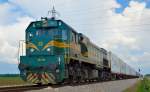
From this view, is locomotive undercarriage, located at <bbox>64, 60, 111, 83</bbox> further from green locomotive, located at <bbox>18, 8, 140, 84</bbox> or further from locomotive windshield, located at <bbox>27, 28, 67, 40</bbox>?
locomotive windshield, located at <bbox>27, 28, 67, 40</bbox>

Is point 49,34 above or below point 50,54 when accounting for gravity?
above

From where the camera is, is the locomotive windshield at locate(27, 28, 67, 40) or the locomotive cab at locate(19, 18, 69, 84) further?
the locomotive windshield at locate(27, 28, 67, 40)

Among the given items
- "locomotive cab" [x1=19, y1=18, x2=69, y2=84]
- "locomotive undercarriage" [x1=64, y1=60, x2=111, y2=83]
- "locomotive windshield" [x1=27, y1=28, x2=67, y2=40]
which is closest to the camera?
"locomotive cab" [x1=19, y1=18, x2=69, y2=84]

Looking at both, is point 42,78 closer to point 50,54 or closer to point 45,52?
point 50,54

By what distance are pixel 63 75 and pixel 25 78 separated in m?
2.68

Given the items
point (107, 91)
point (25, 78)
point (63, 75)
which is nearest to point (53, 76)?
point (63, 75)

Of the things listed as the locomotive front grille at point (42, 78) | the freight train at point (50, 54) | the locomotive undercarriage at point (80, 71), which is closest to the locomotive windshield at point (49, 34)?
the freight train at point (50, 54)

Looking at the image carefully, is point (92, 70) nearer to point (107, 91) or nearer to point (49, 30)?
point (49, 30)

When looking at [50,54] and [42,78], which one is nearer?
[42,78]

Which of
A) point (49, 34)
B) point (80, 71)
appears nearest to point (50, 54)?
point (49, 34)

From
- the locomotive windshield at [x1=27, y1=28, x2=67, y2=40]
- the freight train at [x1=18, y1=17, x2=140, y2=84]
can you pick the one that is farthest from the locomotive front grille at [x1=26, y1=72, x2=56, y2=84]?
the locomotive windshield at [x1=27, y1=28, x2=67, y2=40]

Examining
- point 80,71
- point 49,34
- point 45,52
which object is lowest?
point 80,71

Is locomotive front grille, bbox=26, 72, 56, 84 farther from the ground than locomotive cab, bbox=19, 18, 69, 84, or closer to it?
closer to it

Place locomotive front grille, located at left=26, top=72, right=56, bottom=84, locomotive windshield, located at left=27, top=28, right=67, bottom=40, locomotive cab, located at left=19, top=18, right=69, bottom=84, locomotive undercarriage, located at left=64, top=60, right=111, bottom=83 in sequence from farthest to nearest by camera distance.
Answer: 1. locomotive undercarriage, located at left=64, top=60, right=111, bottom=83
2. locomotive windshield, located at left=27, top=28, right=67, bottom=40
3. locomotive cab, located at left=19, top=18, right=69, bottom=84
4. locomotive front grille, located at left=26, top=72, right=56, bottom=84
